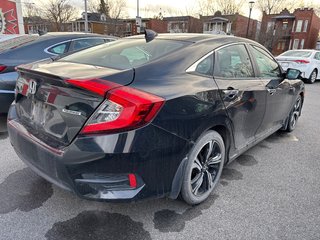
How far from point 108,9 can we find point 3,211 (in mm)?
41686

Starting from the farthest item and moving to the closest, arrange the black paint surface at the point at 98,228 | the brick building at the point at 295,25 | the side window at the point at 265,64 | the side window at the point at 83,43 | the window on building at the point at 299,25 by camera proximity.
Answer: the window on building at the point at 299,25 < the brick building at the point at 295,25 < the side window at the point at 83,43 < the side window at the point at 265,64 < the black paint surface at the point at 98,228

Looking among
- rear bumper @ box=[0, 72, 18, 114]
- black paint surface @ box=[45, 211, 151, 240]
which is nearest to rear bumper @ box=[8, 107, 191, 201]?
black paint surface @ box=[45, 211, 151, 240]

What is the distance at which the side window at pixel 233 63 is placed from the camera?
2.58m

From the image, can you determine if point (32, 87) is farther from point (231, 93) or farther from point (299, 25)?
point (299, 25)

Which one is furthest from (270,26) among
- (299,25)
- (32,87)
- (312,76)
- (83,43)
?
(32,87)

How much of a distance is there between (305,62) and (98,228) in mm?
11151

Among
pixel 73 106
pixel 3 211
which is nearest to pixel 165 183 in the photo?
pixel 73 106

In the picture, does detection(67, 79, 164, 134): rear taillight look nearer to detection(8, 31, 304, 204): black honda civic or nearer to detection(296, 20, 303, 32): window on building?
detection(8, 31, 304, 204): black honda civic

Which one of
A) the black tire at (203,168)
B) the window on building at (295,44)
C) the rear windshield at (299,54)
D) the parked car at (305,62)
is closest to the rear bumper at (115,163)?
the black tire at (203,168)

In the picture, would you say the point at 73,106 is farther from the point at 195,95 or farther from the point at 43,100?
the point at 195,95

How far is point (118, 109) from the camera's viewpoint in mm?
1747

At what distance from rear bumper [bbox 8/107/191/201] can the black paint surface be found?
387 millimetres

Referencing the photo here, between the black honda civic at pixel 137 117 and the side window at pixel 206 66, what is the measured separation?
1cm

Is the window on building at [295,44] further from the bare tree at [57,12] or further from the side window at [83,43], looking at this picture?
the side window at [83,43]
